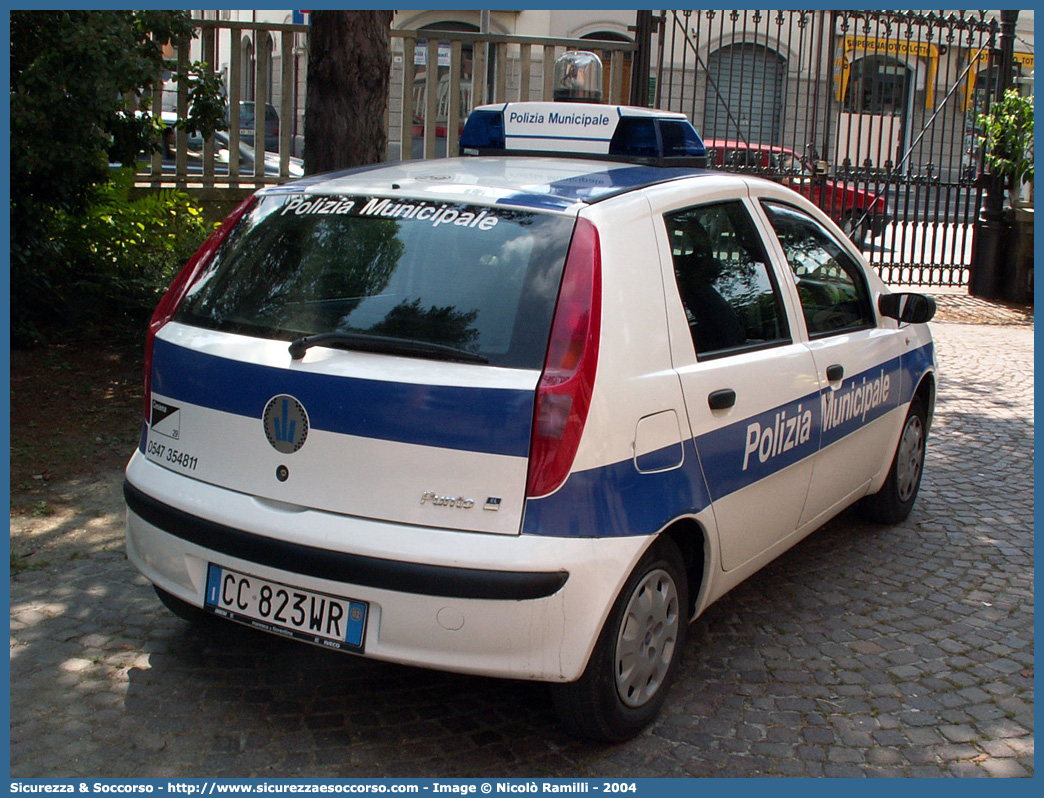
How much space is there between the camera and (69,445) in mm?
6199

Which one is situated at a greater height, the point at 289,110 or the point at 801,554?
the point at 289,110

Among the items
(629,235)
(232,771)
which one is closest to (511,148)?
(629,235)

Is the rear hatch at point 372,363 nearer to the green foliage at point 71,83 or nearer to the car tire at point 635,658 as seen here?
the car tire at point 635,658

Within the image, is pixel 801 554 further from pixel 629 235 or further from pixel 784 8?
pixel 784 8

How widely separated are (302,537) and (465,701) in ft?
2.95

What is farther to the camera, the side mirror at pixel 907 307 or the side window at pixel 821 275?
the side mirror at pixel 907 307

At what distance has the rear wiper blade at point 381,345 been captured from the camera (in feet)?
10.0

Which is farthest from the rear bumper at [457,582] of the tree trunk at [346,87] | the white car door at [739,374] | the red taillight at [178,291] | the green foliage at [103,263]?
the green foliage at [103,263]

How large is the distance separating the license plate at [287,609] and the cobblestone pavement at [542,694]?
15.0 inches

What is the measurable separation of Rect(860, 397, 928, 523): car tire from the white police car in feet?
5.10

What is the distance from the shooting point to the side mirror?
4891mm

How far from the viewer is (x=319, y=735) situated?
3.35 m

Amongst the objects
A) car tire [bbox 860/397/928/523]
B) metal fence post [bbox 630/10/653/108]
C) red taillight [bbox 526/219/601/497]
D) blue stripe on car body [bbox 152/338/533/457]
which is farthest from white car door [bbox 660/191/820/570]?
metal fence post [bbox 630/10/653/108]

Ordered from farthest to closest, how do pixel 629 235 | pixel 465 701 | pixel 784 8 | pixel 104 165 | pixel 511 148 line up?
pixel 784 8
pixel 104 165
pixel 511 148
pixel 465 701
pixel 629 235
